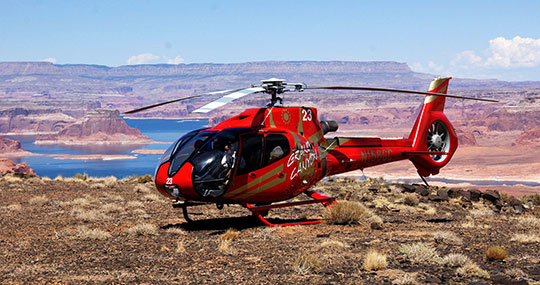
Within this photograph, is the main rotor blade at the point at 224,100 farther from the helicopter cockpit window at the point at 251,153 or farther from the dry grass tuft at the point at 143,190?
the dry grass tuft at the point at 143,190

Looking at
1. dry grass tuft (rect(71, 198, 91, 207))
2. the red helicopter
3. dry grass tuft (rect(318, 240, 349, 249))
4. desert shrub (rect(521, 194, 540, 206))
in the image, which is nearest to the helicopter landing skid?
the red helicopter

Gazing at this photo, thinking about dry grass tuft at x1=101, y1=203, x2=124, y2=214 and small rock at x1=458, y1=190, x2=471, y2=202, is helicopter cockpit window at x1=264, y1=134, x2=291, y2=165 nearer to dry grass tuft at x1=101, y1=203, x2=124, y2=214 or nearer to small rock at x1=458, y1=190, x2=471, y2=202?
dry grass tuft at x1=101, y1=203, x2=124, y2=214

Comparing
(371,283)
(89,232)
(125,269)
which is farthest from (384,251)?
(89,232)

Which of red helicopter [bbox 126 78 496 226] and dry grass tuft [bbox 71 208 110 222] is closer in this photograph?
red helicopter [bbox 126 78 496 226]

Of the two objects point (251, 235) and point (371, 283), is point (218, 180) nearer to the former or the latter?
point (251, 235)

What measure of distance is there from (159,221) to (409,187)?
14.7 meters

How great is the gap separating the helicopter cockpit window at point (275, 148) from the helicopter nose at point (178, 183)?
206cm

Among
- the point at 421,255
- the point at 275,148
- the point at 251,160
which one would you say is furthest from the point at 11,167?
the point at 421,255

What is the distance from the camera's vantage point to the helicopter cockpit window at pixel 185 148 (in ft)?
45.8

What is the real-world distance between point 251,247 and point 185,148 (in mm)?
3168

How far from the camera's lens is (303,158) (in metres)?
15.6

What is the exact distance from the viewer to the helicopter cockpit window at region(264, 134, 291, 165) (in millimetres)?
14789

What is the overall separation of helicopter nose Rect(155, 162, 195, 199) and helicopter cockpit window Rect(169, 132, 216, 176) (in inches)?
5.6

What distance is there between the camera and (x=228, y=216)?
59.6ft
